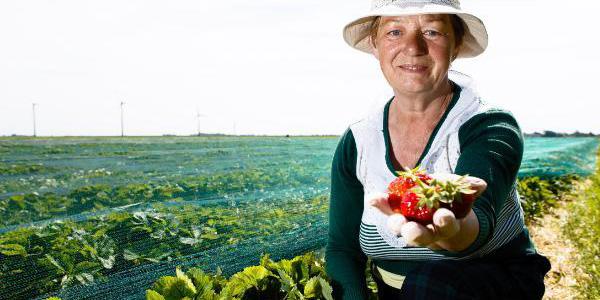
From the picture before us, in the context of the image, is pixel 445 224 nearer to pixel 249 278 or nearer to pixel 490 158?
pixel 490 158

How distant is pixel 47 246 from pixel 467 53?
9.07 feet

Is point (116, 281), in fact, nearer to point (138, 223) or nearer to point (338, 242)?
point (138, 223)

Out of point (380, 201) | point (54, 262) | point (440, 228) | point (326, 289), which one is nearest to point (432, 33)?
point (380, 201)

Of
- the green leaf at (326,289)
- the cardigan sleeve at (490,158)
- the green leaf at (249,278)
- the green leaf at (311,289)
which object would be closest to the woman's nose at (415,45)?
the cardigan sleeve at (490,158)

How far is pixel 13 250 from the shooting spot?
3129mm

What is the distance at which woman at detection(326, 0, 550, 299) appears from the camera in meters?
1.64

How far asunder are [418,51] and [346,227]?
32.9 inches

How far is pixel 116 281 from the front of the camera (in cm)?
276

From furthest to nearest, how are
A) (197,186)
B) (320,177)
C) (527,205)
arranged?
(527,205)
(320,177)
(197,186)

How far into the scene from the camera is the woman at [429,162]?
1.64 m

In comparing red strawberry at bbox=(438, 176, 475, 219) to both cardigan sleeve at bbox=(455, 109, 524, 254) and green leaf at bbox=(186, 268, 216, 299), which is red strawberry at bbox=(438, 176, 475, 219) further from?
green leaf at bbox=(186, 268, 216, 299)

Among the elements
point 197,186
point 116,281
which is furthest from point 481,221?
point 197,186

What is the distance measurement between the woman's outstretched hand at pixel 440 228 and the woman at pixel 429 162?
12mm

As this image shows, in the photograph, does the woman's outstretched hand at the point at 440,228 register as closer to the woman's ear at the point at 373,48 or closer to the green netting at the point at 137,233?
the woman's ear at the point at 373,48
